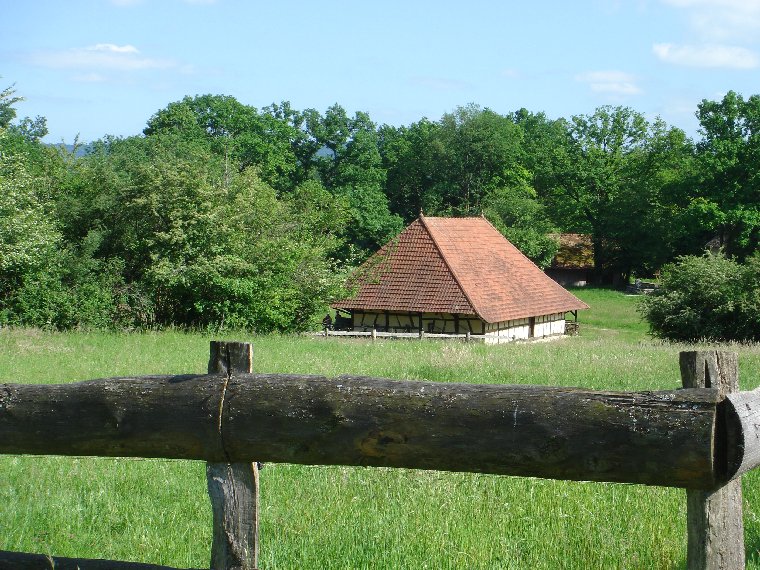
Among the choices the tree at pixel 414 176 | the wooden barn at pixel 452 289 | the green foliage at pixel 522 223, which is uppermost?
the tree at pixel 414 176

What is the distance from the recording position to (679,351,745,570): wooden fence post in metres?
3.04

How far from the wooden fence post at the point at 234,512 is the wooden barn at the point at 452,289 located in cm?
3243

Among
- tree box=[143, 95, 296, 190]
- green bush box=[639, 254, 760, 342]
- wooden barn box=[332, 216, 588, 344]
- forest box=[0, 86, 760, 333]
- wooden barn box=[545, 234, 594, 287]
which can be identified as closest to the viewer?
forest box=[0, 86, 760, 333]

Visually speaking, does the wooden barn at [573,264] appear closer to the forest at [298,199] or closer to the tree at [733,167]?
the forest at [298,199]

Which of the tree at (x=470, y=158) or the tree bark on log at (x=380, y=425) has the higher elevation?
the tree at (x=470, y=158)

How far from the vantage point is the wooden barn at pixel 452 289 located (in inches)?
1494

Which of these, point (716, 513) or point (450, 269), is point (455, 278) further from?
point (716, 513)

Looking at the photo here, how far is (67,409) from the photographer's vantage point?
347cm

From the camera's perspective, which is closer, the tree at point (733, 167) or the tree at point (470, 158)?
the tree at point (733, 167)

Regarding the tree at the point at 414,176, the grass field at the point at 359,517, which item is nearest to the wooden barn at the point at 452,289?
the grass field at the point at 359,517

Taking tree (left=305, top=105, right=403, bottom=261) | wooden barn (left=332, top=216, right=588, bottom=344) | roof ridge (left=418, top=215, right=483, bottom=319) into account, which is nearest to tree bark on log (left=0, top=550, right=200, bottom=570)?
wooden barn (left=332, top=216, right=588, bottom=344)

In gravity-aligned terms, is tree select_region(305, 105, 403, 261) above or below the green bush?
above

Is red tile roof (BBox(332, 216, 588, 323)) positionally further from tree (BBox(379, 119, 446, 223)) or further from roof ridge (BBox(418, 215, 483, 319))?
tree (BBox(379, 119, 446, 223))

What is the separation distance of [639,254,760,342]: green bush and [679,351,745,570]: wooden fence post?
28434 millimetres
